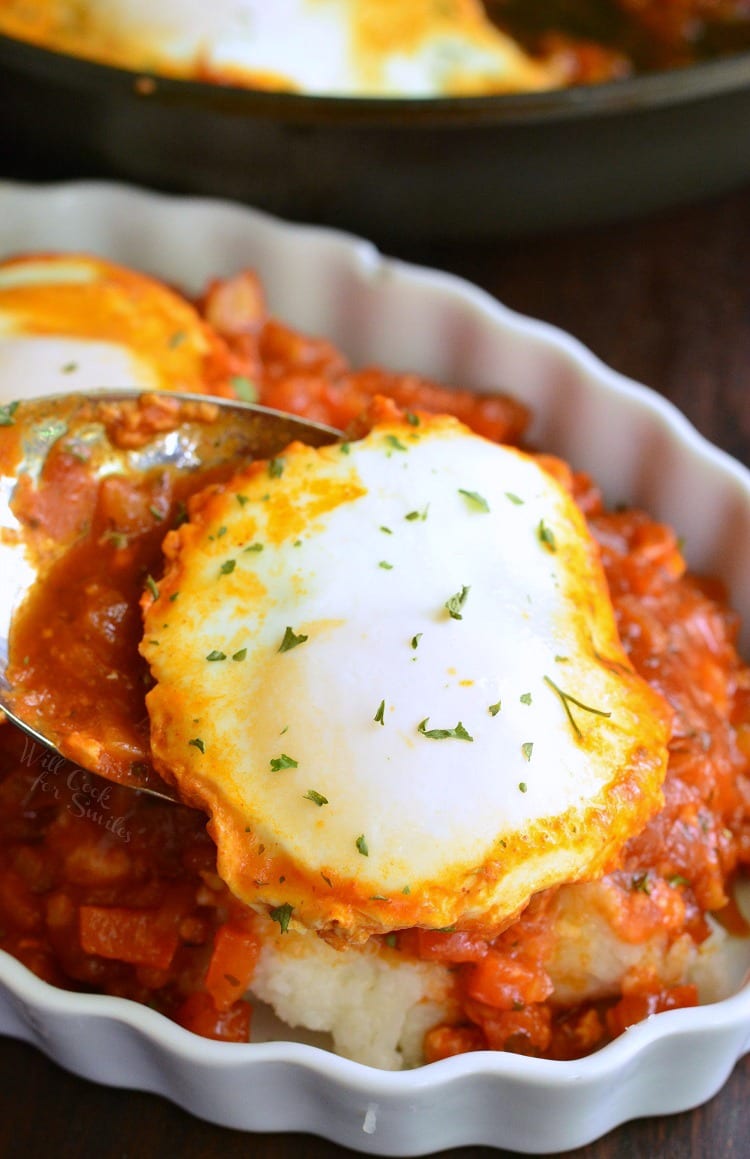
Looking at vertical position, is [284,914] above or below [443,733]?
below

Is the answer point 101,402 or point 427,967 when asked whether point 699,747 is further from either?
point 101,402

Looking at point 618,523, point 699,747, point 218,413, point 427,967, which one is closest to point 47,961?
point 427,967

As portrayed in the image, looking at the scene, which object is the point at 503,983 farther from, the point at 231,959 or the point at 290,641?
the point at 290,641

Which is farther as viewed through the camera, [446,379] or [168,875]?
[446,379]

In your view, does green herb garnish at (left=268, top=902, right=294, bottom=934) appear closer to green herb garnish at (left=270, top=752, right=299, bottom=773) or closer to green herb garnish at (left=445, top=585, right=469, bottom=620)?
green herb garnish at (left=270, top=752, right=299, bottom=773)

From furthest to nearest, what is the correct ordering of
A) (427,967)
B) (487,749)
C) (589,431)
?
(589,431)
(427,967)
(487,749)

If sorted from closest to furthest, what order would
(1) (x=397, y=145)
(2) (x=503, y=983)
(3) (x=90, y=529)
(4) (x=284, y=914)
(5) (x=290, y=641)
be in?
(4) (x=284, y=914) → (5) (x=290, y=641) → (2) (x=503, y=983) → (3) (x=90, y=529) → (1) (x=397, y=145)

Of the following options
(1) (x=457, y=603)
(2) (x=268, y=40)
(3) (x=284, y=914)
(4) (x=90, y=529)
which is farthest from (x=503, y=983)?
(2) (x=268, y=40)

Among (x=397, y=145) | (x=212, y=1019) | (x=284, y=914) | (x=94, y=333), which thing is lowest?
(x=212, y=1019)
